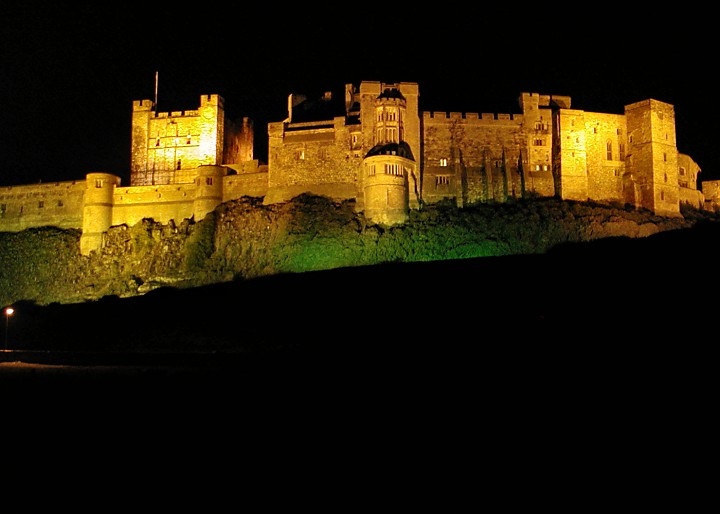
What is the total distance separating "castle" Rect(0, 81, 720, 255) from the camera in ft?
161

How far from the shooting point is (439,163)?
5016 centimetres

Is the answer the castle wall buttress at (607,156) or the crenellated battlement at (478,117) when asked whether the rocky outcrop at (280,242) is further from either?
the crenellated battlement at (478,117)

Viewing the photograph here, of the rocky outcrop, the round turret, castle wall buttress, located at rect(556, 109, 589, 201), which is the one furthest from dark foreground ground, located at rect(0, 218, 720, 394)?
castle wall buttress, located at rect(556, 109, 589, 201)

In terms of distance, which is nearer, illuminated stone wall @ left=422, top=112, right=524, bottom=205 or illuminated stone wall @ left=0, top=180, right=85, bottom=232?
illuminated stone wall @ left=422, top=112, right=524, bottom=205

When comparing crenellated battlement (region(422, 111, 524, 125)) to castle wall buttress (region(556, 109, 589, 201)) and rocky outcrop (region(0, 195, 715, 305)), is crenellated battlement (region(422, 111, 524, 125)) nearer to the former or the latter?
castle wall buttress (region(556, 109, 589, 201))

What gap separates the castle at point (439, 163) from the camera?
161ft

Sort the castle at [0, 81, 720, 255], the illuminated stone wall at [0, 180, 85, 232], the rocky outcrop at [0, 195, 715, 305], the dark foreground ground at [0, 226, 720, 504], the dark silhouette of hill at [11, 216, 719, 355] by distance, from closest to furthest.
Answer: the dark foreground ground at [0, 226, 720, 504] < the dark silhouette of hill at [11, 216, 719, 355] < the rocky outcrop at [0, 195, 715, 305] < the castle at [0, 81, 720, 255] < the illuminated stone wall at [0, 180, 85, 232]

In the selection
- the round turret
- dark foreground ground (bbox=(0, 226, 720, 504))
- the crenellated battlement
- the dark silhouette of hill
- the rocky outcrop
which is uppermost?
the crenellated battlement

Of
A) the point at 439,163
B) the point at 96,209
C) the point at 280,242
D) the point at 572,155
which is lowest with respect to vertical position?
the point at 280,242

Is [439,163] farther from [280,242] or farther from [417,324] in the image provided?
[417,324]

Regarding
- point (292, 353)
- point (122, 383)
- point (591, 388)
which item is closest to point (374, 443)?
point (591, 388)

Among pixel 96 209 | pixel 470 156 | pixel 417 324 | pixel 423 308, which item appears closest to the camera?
pixel 417 324

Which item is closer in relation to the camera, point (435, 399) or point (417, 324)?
point (435, 399)

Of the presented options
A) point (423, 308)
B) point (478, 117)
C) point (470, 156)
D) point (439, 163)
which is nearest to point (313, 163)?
point (439, 163)
